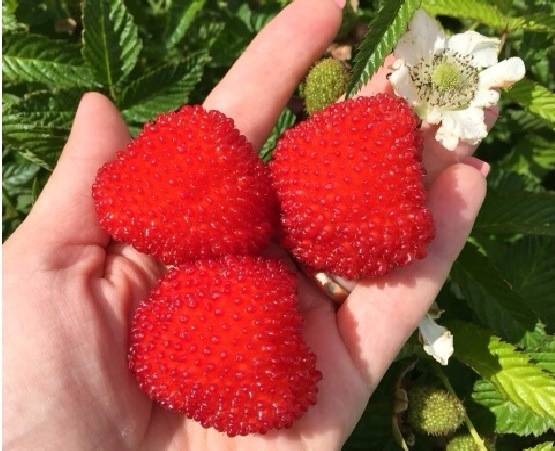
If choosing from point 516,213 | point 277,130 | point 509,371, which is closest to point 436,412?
point 509,371

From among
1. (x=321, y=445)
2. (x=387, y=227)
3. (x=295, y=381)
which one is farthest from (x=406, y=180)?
(x=321, y=445)

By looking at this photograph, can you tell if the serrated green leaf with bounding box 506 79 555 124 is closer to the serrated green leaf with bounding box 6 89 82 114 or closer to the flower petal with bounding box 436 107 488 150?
the flower petal with bounding box 436 107 488 150

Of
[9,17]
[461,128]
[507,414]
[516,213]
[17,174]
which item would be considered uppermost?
[9,17]

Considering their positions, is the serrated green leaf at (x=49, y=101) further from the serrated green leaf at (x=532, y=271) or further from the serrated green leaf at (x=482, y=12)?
the serrated green leaf at (x=532, y=271)

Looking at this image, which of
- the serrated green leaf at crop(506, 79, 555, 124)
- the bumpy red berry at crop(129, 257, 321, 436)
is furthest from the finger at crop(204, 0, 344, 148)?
the bumpy red berry at crop(129, 257, 321, 436)

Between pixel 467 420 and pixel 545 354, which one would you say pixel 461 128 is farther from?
pixel 467 420
